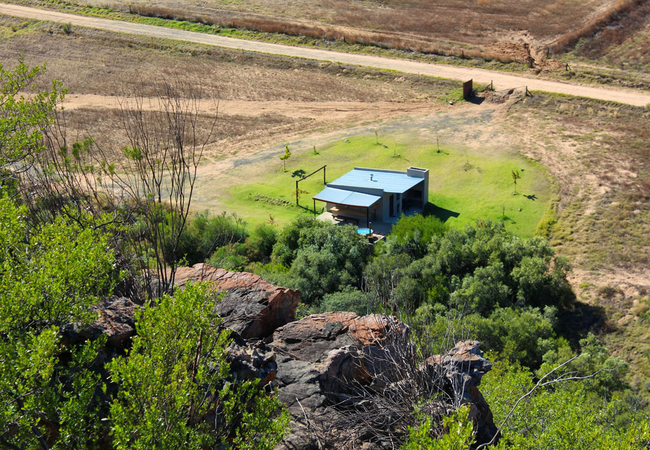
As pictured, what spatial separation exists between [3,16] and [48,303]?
85.7 meters

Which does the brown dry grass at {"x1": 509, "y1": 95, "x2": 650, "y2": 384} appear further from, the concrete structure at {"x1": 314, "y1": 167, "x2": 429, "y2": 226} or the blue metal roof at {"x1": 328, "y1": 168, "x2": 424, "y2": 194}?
the blue metal roof at {"x1": 328, "y1": 168, "x2": 424, "y2": 194}

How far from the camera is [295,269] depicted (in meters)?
33.2

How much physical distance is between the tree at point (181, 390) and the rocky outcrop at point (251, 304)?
166 inches

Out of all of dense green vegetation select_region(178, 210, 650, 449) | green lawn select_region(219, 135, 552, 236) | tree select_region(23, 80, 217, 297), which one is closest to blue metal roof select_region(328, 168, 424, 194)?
green lawn select_region(219, 135, 552, 236)

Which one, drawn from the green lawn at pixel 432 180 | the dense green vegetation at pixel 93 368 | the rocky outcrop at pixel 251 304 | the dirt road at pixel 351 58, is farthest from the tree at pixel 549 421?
the dirt road at pixel 351 58

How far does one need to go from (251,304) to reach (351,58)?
55754 mm

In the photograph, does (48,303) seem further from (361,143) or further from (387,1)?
(387,1)

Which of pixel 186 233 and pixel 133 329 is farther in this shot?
pixel 186 233

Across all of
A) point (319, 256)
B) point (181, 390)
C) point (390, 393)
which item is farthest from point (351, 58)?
point (181, 390)

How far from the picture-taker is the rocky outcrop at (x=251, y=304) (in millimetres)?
17297

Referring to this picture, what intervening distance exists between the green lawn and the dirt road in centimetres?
1336

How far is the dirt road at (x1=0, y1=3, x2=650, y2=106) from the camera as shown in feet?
188

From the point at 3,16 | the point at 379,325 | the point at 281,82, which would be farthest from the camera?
the point at 3,16

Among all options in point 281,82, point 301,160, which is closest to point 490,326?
point 301,160
